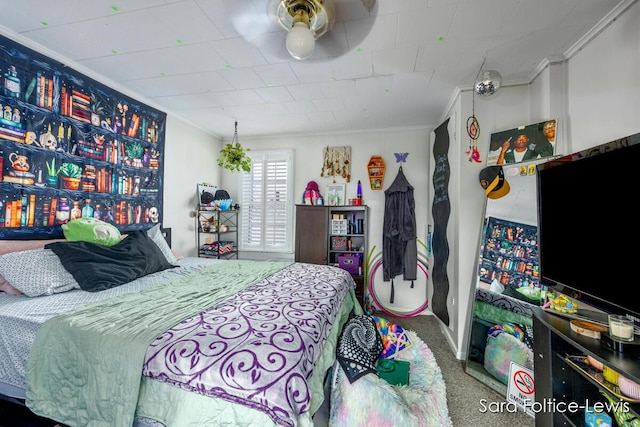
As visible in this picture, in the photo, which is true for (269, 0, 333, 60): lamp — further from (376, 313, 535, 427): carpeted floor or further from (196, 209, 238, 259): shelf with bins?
(196, 209, 238, 259): shelf with bins

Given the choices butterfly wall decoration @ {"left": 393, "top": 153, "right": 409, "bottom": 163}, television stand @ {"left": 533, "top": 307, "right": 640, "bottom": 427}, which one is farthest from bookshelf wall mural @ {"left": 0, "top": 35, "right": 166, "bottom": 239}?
television stand @ {"left": 533, "top": 307, "right": 640, "bottom": 427}

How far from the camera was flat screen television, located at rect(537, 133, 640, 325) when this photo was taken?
1.06 m

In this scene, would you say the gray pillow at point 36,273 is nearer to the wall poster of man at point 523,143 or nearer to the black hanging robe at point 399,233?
the black hanging robe at point 399,233

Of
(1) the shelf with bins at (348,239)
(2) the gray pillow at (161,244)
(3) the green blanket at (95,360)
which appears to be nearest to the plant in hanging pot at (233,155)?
(2) the gray pillow at (161,244)

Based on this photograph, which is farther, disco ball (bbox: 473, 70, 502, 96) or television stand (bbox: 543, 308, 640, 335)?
disco ball (bbox: 473, 70, 502, 96)

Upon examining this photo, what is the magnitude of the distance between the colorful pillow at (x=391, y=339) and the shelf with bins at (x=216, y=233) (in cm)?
241

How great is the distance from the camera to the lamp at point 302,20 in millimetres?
1377

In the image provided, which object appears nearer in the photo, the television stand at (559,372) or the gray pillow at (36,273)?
the television stand at (559,372)

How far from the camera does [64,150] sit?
215 cm

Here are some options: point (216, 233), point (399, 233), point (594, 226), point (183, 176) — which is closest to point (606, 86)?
point (594, 226)

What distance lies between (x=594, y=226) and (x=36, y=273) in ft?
10.3

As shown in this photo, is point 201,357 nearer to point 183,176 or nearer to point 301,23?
point 301,23

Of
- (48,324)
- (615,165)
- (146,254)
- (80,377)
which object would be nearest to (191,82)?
(146,254)

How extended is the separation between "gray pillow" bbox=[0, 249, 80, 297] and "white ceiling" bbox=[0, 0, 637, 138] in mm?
1572
